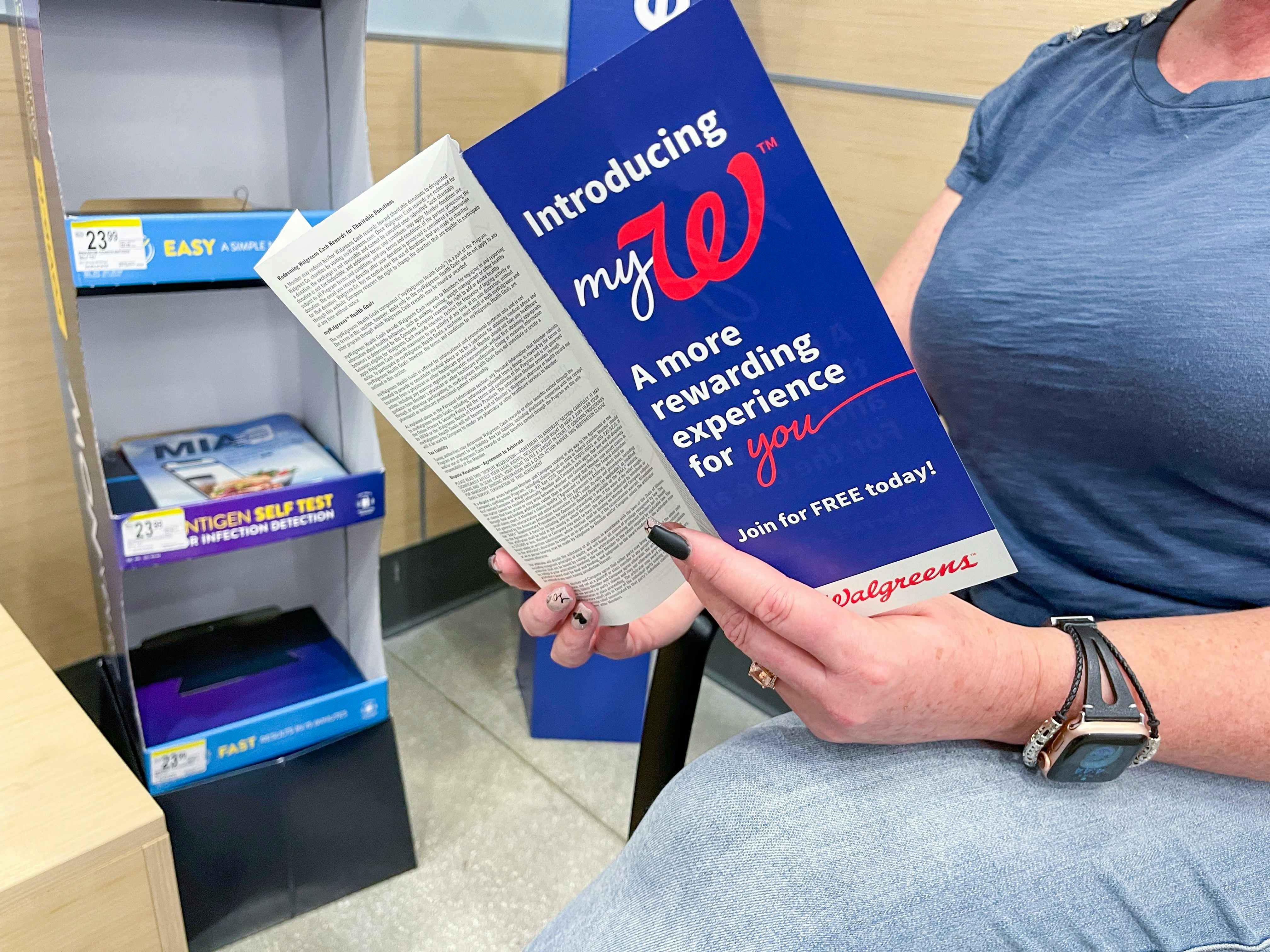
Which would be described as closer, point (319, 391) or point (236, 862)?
point (236, 862)

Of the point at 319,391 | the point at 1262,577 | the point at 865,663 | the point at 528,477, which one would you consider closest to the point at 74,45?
the point at 319,391

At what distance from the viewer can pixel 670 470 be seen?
592 mm

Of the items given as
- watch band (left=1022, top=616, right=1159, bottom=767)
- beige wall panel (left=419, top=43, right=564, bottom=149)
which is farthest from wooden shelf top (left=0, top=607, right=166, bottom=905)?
beige wall panel (left=419, top=43, right=564, bottom=149)

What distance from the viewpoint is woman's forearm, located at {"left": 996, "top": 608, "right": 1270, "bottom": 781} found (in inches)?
23.7

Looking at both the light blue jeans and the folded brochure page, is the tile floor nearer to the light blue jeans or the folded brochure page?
the light blue jeans

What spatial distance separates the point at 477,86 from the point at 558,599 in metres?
1.28

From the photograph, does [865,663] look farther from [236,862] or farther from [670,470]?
[236,862]

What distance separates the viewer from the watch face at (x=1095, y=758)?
1.89 ft

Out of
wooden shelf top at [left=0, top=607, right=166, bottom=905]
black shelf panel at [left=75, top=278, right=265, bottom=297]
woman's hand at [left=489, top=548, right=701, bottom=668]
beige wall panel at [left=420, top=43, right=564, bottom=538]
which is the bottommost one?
wooden shelf top at [left=0, top=607, right=166, bottom=905]

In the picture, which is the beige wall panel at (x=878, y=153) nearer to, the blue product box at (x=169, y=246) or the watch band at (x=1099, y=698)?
the blue product box at (x=169, y=246)

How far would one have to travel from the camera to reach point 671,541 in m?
0.56

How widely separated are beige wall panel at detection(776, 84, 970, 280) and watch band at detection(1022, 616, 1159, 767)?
100cm

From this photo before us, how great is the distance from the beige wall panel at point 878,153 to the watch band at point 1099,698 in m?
1.00

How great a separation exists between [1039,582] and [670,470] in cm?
38
